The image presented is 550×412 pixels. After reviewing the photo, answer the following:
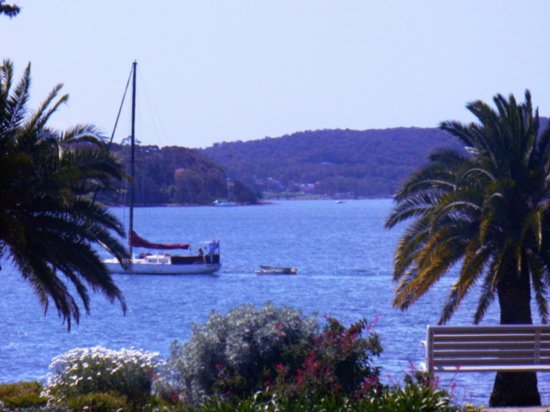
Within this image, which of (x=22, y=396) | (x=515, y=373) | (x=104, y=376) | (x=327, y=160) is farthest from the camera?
(x=327, y=160)

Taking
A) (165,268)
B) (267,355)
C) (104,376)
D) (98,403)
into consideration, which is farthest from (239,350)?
(165,268)

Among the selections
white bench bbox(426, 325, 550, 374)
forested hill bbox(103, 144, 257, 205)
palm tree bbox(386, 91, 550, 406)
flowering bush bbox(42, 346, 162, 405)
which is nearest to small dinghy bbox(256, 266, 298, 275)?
forested hill bbox(103, 144, 257, 205)

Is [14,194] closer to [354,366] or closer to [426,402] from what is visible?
[354,366]

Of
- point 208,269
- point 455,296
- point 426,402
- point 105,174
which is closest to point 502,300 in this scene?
point 455,296

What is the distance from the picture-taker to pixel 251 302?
39.7 m

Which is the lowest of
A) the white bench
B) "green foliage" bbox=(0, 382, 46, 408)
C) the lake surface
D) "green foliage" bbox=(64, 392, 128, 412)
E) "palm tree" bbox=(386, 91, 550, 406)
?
the lake surface

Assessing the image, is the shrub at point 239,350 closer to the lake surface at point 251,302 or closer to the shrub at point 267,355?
the shrub at point 267,355

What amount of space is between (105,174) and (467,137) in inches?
253

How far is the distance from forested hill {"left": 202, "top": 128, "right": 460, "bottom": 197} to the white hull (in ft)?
226

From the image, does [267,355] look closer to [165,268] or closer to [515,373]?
[515,373]

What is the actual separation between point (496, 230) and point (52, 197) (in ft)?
22.7

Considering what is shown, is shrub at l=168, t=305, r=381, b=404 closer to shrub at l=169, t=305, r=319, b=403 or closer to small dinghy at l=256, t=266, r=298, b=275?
shrub at l=169, t=305, r=319, b=403

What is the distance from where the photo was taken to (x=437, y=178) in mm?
17016

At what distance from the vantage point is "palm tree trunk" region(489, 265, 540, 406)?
15774 mm
